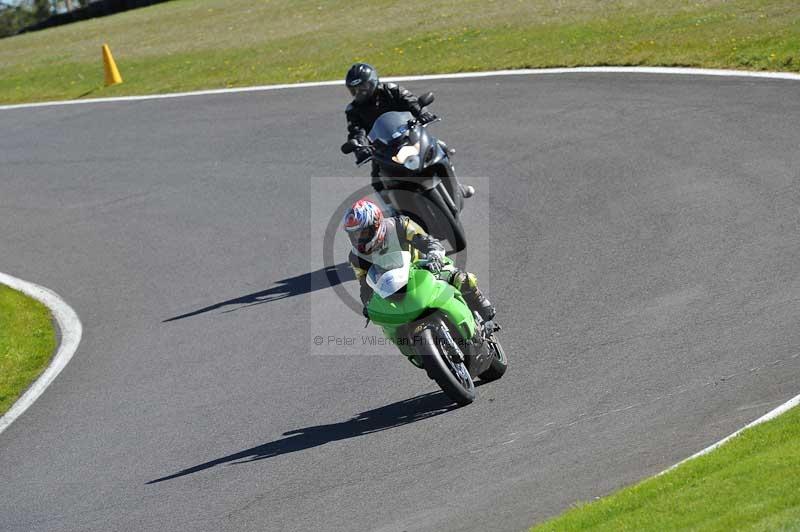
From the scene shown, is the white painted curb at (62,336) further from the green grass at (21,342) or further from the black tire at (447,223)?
the black tire at (447,223)

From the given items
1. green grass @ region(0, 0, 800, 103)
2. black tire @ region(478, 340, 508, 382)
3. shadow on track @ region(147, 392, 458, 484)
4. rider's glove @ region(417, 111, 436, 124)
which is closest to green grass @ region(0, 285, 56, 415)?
shadow on track @ region(147, 392, 458, 484)

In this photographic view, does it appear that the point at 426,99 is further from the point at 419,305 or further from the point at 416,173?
the point at 419,305

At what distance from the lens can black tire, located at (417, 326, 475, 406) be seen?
317 inches

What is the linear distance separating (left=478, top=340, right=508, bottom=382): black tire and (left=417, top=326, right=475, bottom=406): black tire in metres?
0.29

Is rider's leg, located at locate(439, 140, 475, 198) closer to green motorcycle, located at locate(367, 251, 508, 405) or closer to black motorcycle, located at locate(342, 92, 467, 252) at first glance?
black motorcycle, located at locate(342, 92, 467, 252)

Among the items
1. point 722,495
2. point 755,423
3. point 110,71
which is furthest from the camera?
point 110,71

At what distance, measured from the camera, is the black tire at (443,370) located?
8062 millimetres

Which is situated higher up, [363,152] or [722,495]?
[363,152]

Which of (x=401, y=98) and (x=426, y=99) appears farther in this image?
(x=401, y=98)

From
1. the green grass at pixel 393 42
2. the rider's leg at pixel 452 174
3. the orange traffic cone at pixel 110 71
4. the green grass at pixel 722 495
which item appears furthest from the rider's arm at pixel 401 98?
the orange traffic cone at pixel 110 71

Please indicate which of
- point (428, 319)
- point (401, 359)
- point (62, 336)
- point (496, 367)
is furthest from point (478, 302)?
point (62, 336)

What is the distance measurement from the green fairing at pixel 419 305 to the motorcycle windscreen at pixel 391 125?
2707 mm

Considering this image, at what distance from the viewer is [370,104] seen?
481 inches

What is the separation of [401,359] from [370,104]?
345 centimetres
